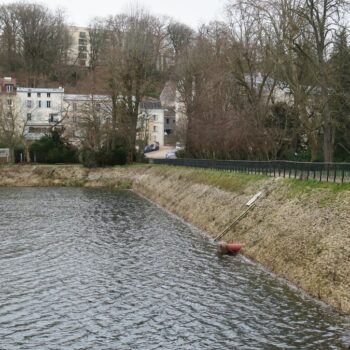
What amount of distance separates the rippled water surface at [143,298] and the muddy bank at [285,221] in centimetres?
→ 105

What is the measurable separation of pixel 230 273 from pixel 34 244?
1281 centimetres

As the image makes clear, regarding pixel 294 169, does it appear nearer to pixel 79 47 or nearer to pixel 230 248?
pixel 230 248

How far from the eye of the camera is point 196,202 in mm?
41344

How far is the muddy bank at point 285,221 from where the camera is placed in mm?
19156

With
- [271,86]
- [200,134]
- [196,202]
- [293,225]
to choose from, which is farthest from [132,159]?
[293,225]

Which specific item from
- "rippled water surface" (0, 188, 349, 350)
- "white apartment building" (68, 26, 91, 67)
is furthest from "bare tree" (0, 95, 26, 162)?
"rippled water surface" (0, 188, 349, 350)

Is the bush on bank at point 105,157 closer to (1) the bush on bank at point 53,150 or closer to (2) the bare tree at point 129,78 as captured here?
(2) the bare tree at point 129,78

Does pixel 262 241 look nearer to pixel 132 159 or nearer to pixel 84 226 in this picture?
pixel 84 226

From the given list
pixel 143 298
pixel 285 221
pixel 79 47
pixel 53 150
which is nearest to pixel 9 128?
pixel 53 150

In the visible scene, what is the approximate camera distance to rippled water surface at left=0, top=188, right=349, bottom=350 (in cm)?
1478

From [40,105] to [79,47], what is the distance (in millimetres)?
41602

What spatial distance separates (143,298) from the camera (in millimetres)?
18922

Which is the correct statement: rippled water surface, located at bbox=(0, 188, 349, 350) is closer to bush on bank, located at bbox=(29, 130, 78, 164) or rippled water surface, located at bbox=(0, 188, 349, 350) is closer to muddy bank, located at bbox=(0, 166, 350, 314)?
muddy bank, located at bbox=(0, 166, 350, 314)

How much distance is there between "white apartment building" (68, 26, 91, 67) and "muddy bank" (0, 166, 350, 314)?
102033 mm
